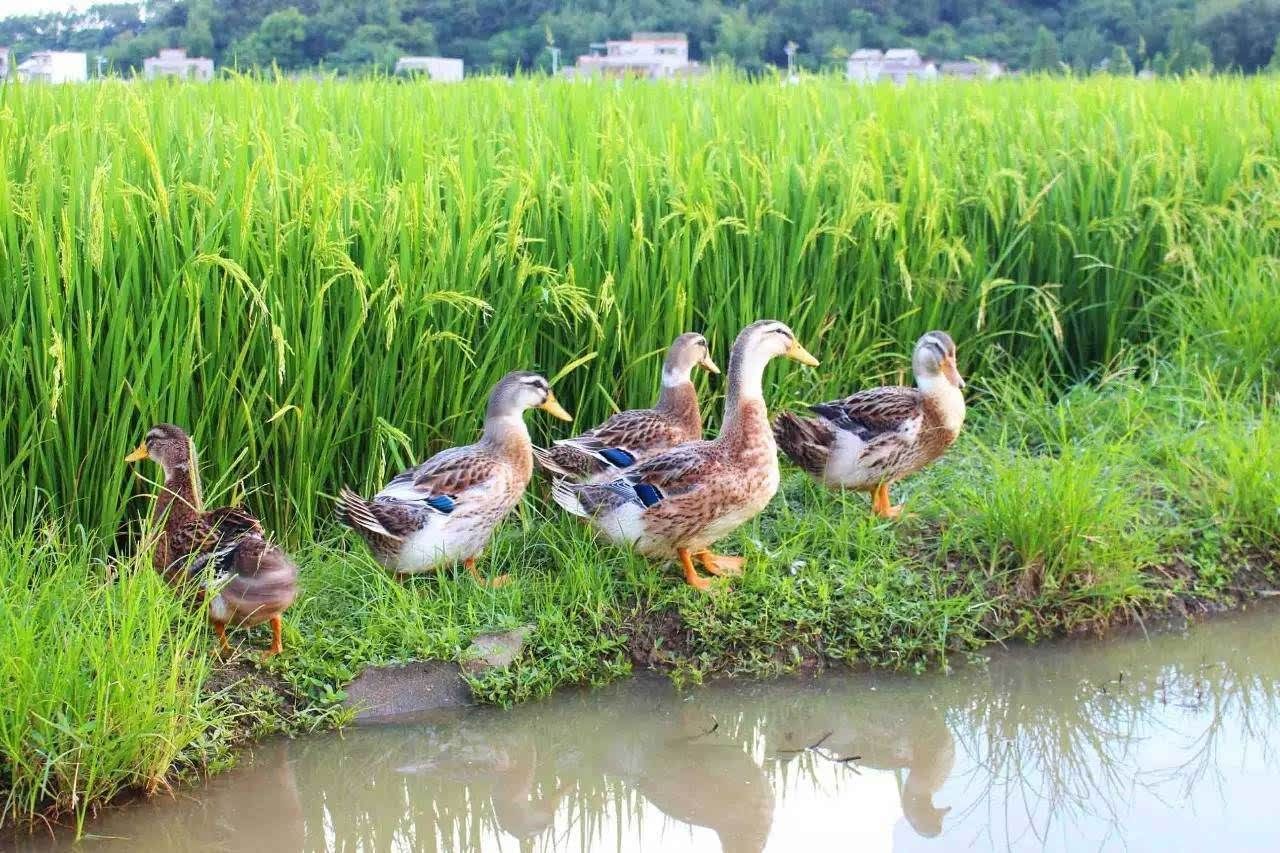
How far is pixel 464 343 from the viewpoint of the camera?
495cm

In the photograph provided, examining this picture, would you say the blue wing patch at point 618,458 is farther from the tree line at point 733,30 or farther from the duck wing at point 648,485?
the tree line at point 733,30

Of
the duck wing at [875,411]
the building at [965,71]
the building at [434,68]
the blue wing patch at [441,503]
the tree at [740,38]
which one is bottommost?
the blue wing patch at [441,503]

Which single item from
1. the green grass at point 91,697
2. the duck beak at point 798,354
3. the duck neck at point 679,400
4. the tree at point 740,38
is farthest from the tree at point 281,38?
the green grass at point 91,697

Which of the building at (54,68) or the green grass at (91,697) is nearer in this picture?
the green grass at (91,697)

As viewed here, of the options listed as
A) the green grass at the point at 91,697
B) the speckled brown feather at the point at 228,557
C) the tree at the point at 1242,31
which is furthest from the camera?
the tree at the point at 1242,31

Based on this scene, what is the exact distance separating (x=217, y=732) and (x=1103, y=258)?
4.42 metres

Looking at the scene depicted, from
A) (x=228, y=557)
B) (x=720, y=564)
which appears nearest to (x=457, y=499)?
(x=228, y=557)

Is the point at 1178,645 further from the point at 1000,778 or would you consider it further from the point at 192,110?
the point at 192,110

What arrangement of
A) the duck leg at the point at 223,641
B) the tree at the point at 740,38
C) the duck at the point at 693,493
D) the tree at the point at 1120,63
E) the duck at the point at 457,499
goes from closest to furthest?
the duck leg at the point at 223,641
the duck at the point at 457,499
the duck at the point at 693,493
the tree at the point at 1120,63
the tree at the point at 740,38

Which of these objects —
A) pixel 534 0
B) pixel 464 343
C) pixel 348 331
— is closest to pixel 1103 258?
pixel 464 343

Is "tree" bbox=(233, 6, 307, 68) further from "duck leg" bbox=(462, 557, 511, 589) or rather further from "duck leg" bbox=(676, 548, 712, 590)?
"duck leg" bbox=(676, 548, 712, 590)

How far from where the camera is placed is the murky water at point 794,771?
12.0ft

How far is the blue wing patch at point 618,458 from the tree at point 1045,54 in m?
7.17

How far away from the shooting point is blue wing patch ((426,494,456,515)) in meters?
4.34
